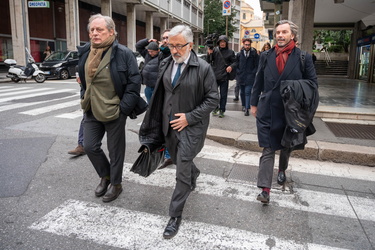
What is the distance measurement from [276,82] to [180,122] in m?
1.28

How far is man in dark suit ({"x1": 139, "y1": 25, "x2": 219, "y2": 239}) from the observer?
2.95m

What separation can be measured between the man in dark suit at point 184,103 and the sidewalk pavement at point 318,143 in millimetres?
2834

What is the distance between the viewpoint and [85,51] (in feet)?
11.6

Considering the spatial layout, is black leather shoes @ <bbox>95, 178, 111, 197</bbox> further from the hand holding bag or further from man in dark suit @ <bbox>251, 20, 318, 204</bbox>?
man in dark suit @ <bbox>251, 20, 318, 204</bbox>

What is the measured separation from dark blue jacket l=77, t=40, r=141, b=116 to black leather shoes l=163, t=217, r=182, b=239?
1.25 metres

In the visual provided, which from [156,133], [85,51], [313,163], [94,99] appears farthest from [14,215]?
[313,163]

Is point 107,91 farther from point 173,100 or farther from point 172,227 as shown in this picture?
point 172,227

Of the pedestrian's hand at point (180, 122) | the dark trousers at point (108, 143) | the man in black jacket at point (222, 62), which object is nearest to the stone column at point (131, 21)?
the man in black jacket at point (222, 62)

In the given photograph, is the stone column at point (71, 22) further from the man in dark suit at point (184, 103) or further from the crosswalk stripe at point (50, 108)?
the man in dark suit at point (184, 103)

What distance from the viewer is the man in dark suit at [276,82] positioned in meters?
3.51

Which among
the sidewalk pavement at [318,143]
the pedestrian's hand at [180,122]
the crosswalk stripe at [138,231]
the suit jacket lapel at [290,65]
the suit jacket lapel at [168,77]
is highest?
the suit jacket lapel at [290,65]

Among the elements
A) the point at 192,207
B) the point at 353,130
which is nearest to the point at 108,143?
the point at 192,207

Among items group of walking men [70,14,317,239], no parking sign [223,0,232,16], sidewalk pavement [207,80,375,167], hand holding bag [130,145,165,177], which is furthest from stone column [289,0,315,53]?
no parking sign [223,0,232,16]

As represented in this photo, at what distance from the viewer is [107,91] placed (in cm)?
345
